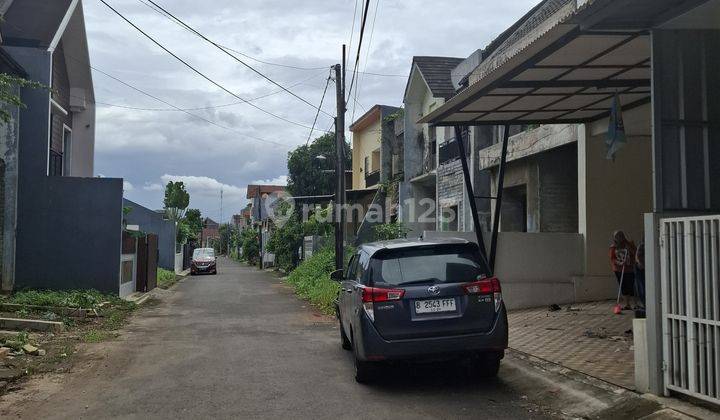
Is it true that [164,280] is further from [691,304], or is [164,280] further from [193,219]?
[691,304]

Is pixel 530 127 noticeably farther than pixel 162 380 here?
Yes

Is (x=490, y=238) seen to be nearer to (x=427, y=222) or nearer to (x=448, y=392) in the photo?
(x=448, y=392)

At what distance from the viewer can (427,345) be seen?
6.88m

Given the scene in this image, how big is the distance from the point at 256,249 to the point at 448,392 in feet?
172

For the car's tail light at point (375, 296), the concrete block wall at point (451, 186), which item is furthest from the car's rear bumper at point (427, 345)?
the concrete block wall at point (451, 186)

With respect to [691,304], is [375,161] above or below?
above

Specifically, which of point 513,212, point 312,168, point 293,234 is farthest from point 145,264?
point 312,168

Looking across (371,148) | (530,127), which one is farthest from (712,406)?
(371,148)

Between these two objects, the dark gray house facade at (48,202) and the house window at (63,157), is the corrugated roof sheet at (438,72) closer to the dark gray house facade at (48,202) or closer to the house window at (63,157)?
the dark gray house facade at (48,202)

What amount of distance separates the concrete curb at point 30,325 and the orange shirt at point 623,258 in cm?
990

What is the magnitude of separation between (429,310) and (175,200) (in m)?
37.0

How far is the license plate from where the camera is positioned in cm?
692

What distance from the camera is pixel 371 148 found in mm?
31891

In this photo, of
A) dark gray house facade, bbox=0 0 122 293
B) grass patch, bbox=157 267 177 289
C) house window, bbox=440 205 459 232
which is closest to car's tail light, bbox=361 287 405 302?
dark gray house facade, bbox=0 0 122 293
